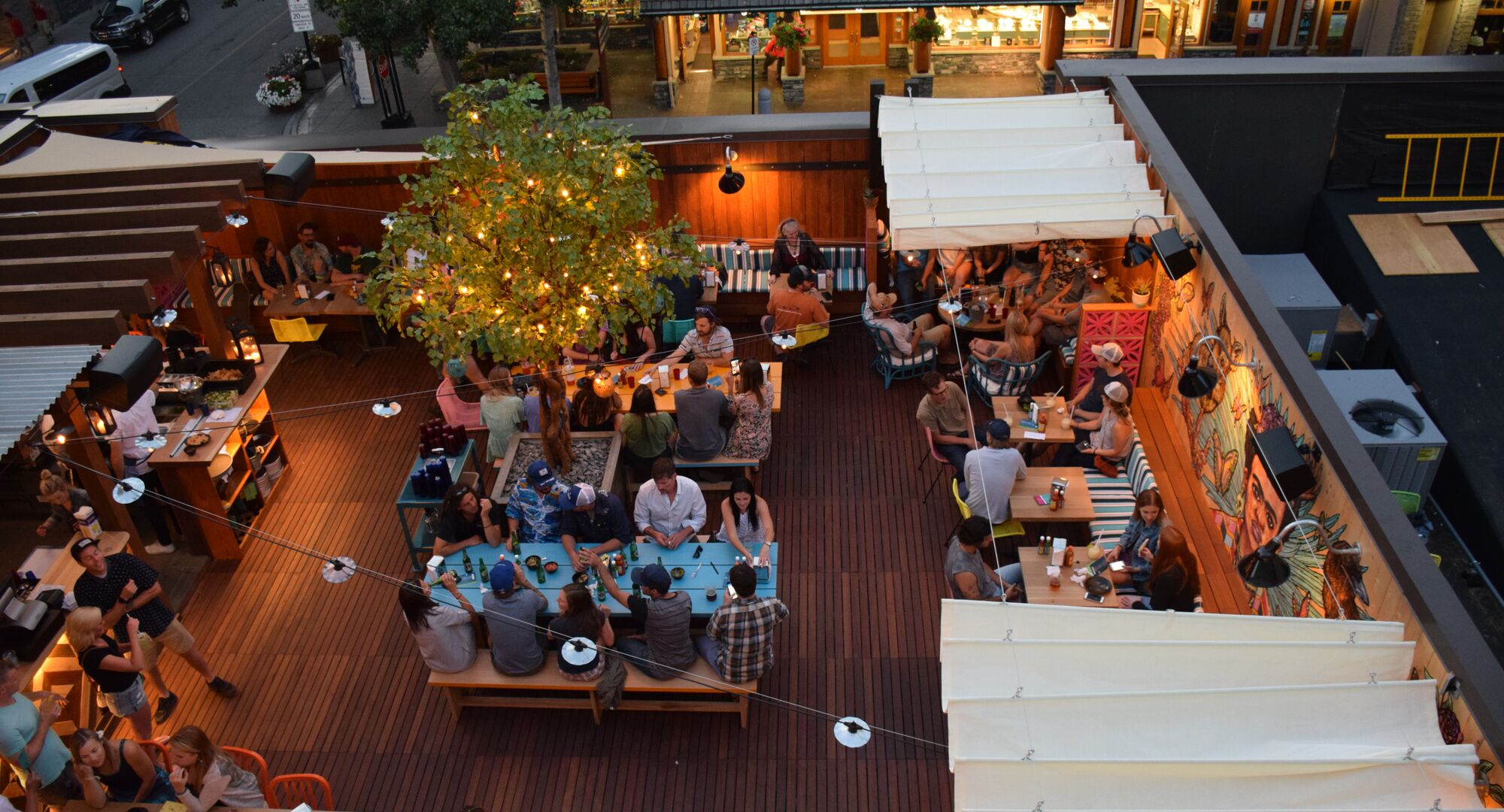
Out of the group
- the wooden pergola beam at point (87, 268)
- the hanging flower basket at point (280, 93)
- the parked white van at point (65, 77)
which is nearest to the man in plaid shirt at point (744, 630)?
the wooden pergola beam at point (87, 268)

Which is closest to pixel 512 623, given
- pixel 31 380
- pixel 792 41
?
pixel 31 380

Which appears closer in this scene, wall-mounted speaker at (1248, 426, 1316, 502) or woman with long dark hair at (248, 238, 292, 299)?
Answer: wall-mounted speaker at (1248, 426, 1316, 502)

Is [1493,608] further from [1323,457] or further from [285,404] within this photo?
[285,404]

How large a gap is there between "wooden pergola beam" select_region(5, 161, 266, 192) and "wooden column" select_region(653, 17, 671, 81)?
10.4 metres

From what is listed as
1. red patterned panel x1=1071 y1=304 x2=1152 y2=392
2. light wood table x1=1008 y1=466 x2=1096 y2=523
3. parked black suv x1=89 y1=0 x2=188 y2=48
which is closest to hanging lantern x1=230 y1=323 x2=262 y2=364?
light wood table x1=1008 y1=466 x2=1096 y2=523

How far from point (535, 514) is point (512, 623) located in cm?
135

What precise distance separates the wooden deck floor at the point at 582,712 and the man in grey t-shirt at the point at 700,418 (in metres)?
0.93

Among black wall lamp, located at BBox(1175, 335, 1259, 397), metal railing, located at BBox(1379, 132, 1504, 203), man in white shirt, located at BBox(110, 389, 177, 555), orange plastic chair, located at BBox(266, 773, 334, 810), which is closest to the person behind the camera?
orange plastic chair, located at BBox(266, 773, 334, 810)

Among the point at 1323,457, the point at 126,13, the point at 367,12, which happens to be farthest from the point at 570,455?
the point at 126,13

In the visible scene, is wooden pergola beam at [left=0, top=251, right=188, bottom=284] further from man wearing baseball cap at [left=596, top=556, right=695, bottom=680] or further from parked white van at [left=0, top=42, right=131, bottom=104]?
parked white van at [left=0, top=42, right=131, bottom=104]

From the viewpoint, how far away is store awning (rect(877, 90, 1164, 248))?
9781mm

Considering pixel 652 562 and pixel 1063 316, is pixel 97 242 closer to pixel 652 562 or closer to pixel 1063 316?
pixel 652 562

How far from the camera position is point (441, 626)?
7359 millimetres

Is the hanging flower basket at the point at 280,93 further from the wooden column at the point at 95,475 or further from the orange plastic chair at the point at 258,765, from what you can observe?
the orange plastic chair at the point at 258,765
